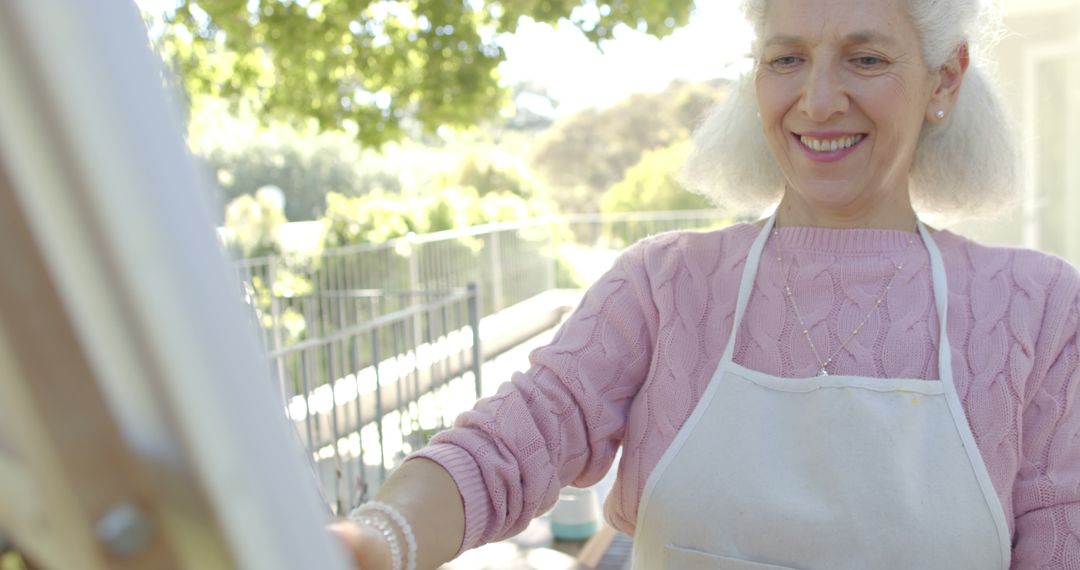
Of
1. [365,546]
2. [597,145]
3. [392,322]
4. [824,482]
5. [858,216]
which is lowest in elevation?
[392,322]

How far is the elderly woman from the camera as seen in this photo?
126cm

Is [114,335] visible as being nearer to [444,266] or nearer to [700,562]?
[700,562]

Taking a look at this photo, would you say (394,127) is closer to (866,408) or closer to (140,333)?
(866,408)

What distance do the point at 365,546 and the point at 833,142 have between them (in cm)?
90

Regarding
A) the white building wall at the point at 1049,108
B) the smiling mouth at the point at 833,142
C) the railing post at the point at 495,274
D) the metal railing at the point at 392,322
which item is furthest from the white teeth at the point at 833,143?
the railing post at the point at 495,274

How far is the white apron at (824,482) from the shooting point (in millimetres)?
1253

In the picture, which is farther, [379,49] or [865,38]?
[379,49]

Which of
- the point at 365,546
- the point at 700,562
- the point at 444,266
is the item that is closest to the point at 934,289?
the point at 700,562

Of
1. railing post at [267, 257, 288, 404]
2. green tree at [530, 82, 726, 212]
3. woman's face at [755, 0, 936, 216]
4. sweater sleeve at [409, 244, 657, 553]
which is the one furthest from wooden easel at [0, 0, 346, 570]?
green tree at [530, 82, 726, 212]

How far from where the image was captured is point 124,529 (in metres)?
0.27

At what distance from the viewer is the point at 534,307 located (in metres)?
11.1

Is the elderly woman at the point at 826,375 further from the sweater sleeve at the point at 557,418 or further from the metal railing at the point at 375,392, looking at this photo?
the metal railing at the point at 375,392

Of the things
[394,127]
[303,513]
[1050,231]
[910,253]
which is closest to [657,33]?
[394,127]

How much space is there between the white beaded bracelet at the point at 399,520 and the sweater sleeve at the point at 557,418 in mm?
132
